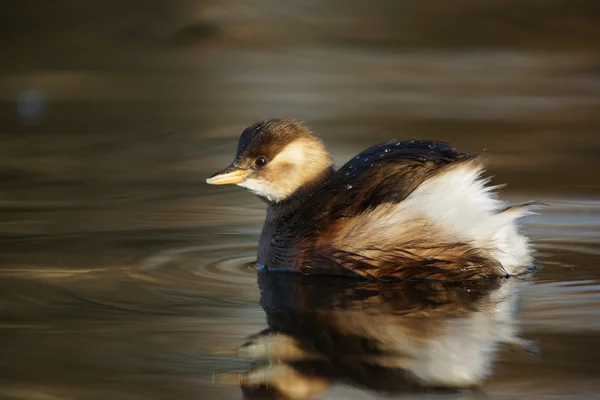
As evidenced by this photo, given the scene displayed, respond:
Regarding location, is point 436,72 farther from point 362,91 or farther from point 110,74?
point 110,74

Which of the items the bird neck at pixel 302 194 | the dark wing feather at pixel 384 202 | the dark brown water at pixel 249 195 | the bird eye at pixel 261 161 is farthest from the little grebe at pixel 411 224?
the bird eye at pixel 261 161

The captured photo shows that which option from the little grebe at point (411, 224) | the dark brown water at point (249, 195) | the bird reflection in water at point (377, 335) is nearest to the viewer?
the bird reflection in water at point (377, 335)

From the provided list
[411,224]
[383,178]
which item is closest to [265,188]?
[383,178]

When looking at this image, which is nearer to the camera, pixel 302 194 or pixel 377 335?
pixel 377 335

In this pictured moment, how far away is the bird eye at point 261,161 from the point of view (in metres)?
6.62

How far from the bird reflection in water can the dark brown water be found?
16 mm

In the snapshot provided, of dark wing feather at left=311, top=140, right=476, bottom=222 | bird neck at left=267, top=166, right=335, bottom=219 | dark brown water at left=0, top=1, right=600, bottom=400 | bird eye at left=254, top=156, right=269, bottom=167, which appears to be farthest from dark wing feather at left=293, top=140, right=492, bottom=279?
bird eye at left=254, top=156, right=269, bottom=167

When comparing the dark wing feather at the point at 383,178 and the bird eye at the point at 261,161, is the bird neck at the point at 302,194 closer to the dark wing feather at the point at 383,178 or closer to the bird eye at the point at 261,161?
the bird eye at the point at 261,161

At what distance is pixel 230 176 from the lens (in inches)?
260

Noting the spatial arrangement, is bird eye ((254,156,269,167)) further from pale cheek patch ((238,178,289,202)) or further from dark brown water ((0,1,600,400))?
dark brown water ((0,1,600,400))

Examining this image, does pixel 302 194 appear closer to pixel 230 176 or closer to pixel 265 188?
pixel 265 188

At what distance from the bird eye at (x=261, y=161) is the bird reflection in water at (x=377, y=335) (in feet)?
2.11

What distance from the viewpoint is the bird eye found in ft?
21.7

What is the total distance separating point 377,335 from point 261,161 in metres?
1.84
